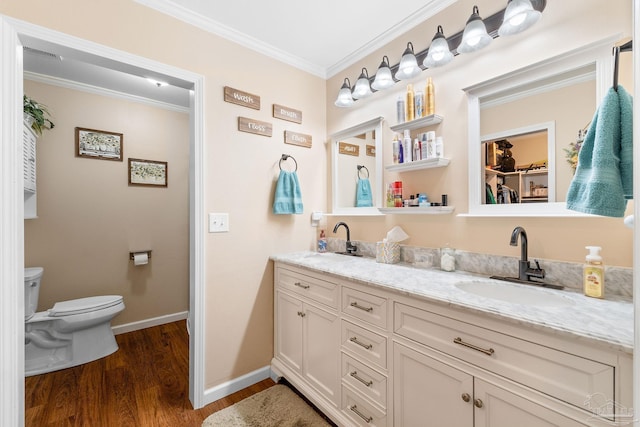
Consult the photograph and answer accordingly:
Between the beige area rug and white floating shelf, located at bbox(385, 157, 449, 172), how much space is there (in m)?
1.62

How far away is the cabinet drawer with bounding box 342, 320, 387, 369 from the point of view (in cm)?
126

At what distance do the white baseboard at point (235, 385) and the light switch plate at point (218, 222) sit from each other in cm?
105

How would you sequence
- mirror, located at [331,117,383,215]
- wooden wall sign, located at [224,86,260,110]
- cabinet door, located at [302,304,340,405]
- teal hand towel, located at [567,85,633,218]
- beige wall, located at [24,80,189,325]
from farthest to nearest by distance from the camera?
beige wall, located at [24,80,189,325] < mirror, located at [331,117,383,215] < wooden wall sign, located at [224,86,260,110] < cabinet door, located at [302,304,340,405] < teal hand towel, located at [567,85,633,218]

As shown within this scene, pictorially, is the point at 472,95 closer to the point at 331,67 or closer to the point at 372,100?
the point at 372,100

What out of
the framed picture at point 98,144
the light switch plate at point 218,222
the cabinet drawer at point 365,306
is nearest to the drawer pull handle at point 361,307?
the cabinet drawer at point 365,306

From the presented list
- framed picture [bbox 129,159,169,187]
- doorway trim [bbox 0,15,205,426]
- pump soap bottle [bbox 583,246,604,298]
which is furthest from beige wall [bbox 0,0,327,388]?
pump soap bottle [bbox 583,246,604,298]

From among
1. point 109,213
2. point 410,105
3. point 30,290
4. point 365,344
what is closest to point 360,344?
point 365,344

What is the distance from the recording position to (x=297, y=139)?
226 cm

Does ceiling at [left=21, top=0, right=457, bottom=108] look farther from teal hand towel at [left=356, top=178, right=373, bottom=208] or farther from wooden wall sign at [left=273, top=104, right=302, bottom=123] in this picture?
teal hand towel at [left=356, top=178, right=373, bottom=208]

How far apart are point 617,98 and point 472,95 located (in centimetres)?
71

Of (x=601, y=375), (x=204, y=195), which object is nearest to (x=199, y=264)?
(x=204, y=195)

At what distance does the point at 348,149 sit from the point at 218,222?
1.22m

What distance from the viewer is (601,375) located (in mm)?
715

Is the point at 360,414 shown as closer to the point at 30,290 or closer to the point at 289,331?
the point at 289,331
